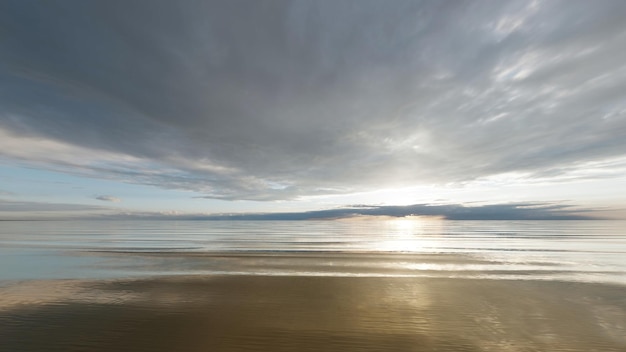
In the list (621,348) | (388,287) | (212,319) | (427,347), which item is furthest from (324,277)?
(621,348)

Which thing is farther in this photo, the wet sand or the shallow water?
the shallow water

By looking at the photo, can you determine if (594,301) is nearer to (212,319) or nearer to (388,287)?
(388,287)

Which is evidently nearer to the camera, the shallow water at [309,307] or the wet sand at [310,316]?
the wet sand at [310,316]

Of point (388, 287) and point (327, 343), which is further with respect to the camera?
point (388, 287)

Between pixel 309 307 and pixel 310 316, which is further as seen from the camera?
pixel 309 307

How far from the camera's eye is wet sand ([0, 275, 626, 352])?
1080 centimetres

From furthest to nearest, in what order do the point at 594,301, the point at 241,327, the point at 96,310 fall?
the point at 594,301, the point at 96,310, the point at 241,327

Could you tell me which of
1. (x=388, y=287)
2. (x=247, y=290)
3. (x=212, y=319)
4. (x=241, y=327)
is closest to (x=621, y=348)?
(x=388, y=287)

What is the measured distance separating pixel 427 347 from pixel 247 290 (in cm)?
1096

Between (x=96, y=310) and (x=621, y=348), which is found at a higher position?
(x=96, y=310)

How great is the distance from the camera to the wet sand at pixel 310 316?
35.4 feet

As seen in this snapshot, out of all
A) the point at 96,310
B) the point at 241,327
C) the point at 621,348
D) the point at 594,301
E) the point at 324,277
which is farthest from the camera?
the point at 324,277

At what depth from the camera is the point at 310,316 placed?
44.7ft

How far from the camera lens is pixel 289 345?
10.6 metres
